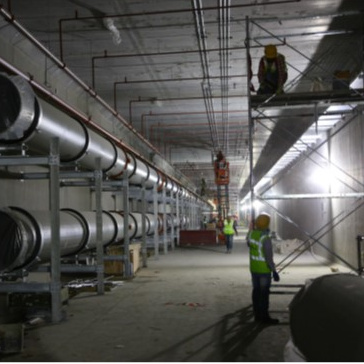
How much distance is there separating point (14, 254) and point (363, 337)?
4.68 m

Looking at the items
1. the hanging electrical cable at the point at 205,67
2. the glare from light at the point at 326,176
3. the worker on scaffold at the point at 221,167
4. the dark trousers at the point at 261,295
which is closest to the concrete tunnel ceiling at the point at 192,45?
the hanging electrical cable at the point at 205,67

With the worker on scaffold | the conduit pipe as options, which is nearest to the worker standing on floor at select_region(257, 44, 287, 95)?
the conduit pipe

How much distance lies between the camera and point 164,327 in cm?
618

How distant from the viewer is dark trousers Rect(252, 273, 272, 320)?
6449mm

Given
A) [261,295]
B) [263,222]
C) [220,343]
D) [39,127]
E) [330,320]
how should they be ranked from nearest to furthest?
[330,320] → [220,343] → [39,127] → [261,295] → [263,222]

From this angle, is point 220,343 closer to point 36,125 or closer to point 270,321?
point 270,321

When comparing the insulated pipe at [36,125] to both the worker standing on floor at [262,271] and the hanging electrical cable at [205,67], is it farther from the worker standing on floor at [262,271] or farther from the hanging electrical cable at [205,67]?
the worker standing on floor at [262,271]

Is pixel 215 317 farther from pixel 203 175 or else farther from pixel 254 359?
pixel 203 175

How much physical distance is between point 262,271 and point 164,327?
1737 millimetres

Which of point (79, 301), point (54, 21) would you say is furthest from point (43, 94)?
point (79, 301)

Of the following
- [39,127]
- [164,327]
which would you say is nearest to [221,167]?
[164,327]

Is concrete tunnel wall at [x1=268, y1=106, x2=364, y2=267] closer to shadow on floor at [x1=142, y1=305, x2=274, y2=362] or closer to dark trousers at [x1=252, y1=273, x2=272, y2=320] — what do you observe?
dark trousers at [x1=252, y1=273, x2=272, y2=320]

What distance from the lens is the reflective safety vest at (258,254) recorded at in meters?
6.59

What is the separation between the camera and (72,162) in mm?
7945
